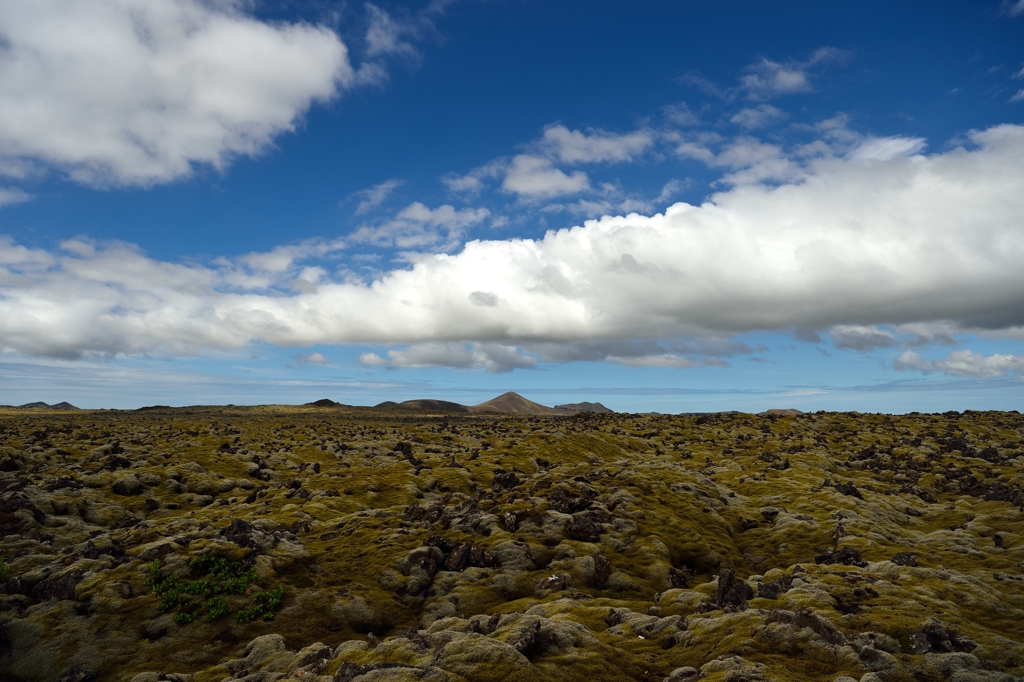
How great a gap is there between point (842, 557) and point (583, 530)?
513 inches

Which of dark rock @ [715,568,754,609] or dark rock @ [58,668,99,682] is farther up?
dark rock @ [715,568,754,609]

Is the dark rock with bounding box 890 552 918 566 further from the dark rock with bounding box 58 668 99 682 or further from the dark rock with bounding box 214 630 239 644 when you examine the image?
the dark rock with bounding box 58 668 99 682

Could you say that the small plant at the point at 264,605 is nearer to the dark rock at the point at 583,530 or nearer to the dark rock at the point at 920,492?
the dark rock at the point at 583,530

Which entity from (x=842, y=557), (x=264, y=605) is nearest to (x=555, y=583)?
(x=264, y=605)

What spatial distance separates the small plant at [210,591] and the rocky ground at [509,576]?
0.27 ft

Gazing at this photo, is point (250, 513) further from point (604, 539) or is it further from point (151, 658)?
point (604, 539)

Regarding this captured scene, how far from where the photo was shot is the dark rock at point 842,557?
25953mm

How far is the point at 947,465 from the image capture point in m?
54.9

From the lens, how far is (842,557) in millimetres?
26844

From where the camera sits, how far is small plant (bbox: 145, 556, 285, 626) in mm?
22047

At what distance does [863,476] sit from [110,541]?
205 ft

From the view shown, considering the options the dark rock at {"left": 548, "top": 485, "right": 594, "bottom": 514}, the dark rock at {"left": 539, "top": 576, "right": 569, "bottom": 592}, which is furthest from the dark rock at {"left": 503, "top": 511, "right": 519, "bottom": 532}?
the dark rock at {"left": 539, "top": 576, "right": 569, "bottom": 592}

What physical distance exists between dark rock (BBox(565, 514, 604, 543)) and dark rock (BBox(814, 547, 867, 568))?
11.5 m

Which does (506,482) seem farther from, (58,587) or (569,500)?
(58,587)
